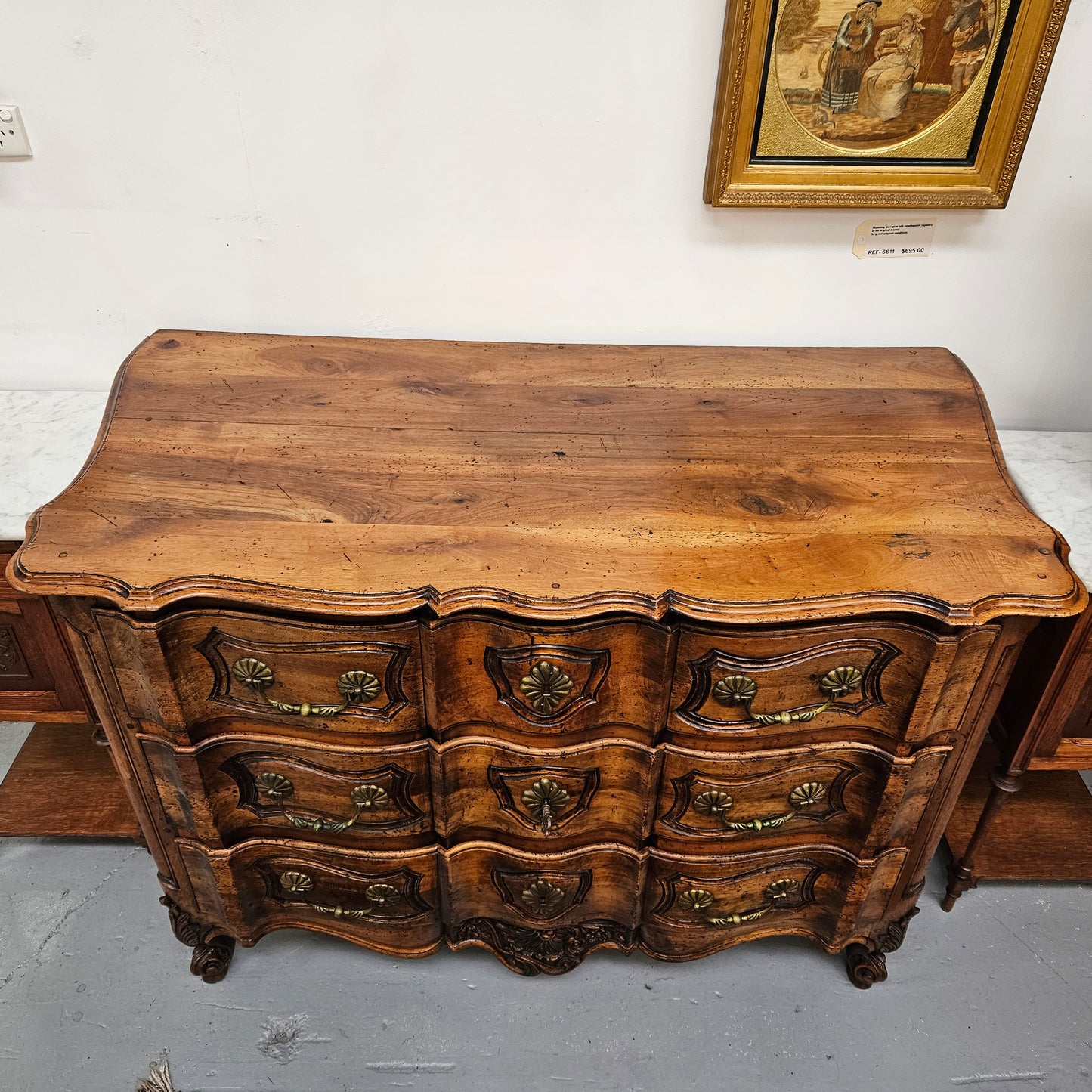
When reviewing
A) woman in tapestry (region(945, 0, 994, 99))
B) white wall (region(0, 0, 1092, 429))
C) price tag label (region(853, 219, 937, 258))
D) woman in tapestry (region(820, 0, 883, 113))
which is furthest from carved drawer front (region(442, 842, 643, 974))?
woman in tapestry (region(945, 0, 994, 99))

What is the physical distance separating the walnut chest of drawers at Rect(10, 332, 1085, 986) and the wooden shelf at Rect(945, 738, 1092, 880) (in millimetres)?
409

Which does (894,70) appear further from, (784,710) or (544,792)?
(544,792)

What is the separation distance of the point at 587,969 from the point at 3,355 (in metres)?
1.92

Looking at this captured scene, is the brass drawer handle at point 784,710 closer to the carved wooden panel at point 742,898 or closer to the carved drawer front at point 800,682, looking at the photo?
the carved drawer front at point 800,682

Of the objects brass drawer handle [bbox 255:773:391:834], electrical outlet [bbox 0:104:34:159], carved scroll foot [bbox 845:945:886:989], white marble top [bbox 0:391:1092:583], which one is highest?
electrical outlet [bbox 0:104:34:159]

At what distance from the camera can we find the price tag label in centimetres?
183

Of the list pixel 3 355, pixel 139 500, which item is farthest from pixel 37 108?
pixel 139 500

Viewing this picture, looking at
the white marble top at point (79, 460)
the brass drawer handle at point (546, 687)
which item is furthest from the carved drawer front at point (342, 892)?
the white marble top at point (79, 460)

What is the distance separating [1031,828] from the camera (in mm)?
2148

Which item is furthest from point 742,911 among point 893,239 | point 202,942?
point 893,239

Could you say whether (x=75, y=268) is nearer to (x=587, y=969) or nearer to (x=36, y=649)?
(x=36, y=649)

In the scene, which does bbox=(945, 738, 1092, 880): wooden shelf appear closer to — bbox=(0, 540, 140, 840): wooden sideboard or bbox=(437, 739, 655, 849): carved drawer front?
bbox=(437, 739, 655, 849): carved drawer front

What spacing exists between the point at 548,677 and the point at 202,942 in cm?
108

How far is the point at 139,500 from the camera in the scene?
4.75 ft
